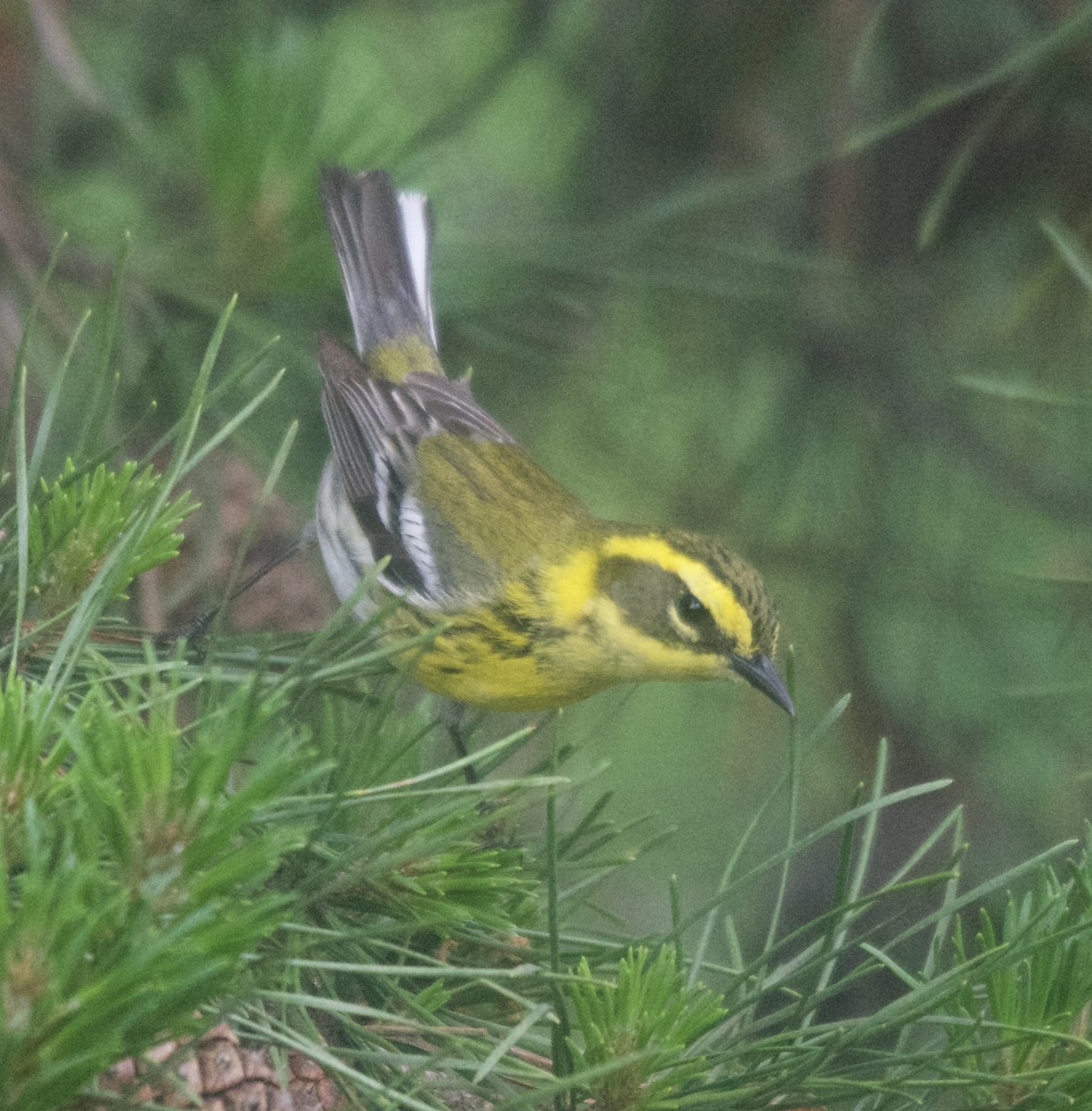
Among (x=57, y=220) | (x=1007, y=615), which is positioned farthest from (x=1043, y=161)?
(x=57, y=220)

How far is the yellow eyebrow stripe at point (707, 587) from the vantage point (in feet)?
7.62

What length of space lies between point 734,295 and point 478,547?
0.66 meters

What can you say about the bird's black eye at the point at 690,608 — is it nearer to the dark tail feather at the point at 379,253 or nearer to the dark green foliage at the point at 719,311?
the dark green foliage at the point at 719,311

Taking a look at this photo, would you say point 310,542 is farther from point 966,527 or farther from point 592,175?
point 966,527

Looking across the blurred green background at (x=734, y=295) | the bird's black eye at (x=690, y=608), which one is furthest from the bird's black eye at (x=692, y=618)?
the blurred green background at (x=734, y=295)

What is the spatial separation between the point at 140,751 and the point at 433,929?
46 cm

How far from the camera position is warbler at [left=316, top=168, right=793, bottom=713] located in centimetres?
238

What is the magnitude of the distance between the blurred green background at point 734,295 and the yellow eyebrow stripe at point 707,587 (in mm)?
267

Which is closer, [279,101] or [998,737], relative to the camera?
[279,101]

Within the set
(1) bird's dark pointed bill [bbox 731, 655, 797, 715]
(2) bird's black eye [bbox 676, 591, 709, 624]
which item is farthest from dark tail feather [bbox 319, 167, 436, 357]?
(1) bird's dark pointed bill [bbox 731, 655, 797, 715]

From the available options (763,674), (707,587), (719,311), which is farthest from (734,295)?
(763,674)

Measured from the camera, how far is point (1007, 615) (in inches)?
103

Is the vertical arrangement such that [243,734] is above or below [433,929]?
above

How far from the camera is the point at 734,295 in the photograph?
8.57ft
